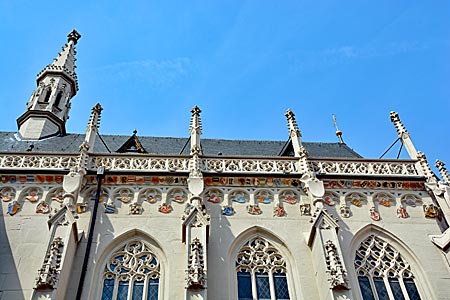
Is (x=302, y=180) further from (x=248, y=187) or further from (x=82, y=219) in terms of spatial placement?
(x=82, y=219)

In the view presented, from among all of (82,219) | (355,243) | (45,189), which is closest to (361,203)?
(355,243)

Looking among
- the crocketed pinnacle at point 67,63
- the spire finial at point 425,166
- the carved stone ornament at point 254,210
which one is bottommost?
the carved stone ornament at point 254,210

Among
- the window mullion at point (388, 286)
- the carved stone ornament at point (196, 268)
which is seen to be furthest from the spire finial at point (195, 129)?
the window mullion at point (388, 286)

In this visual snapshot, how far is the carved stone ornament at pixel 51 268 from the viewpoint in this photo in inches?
343

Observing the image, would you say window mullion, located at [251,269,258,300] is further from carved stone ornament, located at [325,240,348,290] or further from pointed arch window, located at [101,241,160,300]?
pointed arch window, located at [101,241,160,300]

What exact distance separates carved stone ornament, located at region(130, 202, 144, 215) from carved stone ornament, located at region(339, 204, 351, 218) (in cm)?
505

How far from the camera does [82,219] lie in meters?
11.1

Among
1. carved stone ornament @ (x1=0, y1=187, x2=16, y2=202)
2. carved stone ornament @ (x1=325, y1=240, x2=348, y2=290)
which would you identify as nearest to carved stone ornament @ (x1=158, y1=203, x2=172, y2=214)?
carved stone ornament @ (x1=0, y1=187, x2=16, y2=202)

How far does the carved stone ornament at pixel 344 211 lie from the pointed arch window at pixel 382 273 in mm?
772

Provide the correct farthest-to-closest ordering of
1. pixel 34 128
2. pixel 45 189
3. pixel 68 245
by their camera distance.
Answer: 1. pixel 34 128
2. pixel 45 189
3. pixel 68 245

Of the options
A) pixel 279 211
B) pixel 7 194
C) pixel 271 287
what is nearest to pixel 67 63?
pixel 7 194

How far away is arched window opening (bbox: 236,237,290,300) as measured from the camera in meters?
9.94

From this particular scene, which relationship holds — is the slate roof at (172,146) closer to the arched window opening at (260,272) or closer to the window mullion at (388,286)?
the arched window opening at (260,272)

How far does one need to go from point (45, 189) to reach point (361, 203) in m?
8.18
